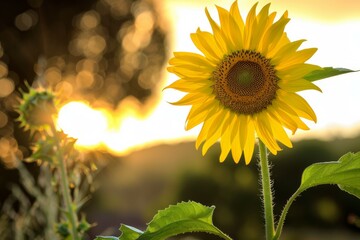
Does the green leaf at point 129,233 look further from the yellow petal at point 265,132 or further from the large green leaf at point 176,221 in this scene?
the yellow petal at point 265,132

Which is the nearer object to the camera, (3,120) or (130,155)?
(3,120)

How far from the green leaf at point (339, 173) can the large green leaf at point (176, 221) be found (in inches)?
10.1

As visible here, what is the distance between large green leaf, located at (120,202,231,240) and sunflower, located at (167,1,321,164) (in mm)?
198

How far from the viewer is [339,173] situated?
164cm

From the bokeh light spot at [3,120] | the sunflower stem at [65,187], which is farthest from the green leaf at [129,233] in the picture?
the bokeh light spot at [3,120]

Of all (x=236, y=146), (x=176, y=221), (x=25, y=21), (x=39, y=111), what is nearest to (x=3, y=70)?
(x=25, y=21)

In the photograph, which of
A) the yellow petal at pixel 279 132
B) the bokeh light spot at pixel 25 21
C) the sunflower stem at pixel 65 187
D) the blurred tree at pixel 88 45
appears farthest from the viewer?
the bokeh light spot at pixel 25 21

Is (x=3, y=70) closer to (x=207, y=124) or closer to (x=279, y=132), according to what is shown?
(x=207, y=124)

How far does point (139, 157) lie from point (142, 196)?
1041 mm

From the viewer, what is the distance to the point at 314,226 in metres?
9.66

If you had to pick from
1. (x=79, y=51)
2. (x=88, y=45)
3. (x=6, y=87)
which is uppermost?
(x=88, y=45)

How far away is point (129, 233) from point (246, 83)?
2.00ft

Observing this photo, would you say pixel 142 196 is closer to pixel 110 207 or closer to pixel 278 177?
pixel 110 207

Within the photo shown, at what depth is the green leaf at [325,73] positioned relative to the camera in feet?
5.11
